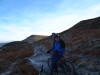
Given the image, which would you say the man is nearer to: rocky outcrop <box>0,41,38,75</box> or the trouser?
the trouser

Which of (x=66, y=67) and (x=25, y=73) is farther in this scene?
(x=25, y=73)

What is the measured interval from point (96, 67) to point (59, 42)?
12.2 feet

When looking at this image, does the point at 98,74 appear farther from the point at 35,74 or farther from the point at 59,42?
the point at 35,74

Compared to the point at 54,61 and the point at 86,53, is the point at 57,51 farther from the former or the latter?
the point at 86,53

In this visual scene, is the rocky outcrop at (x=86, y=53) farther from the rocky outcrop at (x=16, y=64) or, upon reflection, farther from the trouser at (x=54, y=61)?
the rocky outcrop at (x=16, y=64)

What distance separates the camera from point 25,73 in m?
11.5

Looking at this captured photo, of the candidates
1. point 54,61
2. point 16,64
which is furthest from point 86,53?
point 54,61

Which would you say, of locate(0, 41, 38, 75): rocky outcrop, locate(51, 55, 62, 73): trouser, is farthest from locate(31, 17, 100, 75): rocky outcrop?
locate(0, 41, 38, 75): rocky outcrop

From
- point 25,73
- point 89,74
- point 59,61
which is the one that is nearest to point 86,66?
point 89,74

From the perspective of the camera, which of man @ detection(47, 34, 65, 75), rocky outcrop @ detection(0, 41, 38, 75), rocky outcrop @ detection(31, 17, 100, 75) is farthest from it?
rocky outcrop @ detection(0, 41, 38, 75)

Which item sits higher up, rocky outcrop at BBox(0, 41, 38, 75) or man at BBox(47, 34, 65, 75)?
man at BBox(47, 34, 65, 75)

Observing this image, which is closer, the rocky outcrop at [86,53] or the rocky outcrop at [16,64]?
the rocky outcrop at [86,53]

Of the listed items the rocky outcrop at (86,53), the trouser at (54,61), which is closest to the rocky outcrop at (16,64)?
the trouser at (54,61)

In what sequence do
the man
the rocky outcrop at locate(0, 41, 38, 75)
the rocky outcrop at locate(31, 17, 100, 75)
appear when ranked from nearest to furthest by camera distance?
the man
the rocky outcrop at locate(31, 17, 100, 75)
the rocky outcrop at locate(0, 41, 38, 75)
